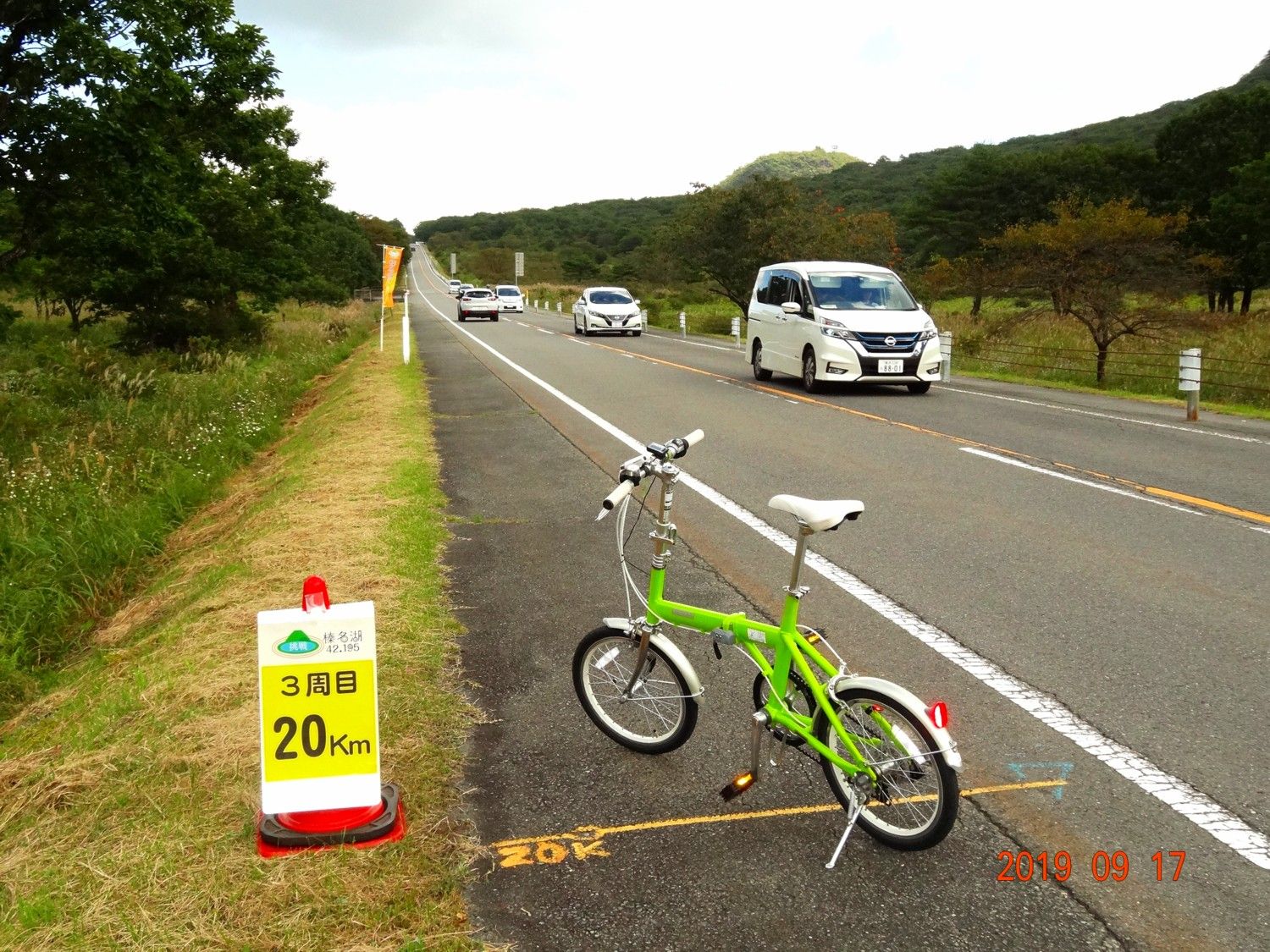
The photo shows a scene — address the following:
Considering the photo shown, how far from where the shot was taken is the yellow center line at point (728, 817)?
11.1ft

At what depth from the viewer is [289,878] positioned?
313 cm

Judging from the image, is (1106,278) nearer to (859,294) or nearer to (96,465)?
(859,294)

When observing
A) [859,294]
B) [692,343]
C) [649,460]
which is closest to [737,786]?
[649,460]

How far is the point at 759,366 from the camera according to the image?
1902 cm

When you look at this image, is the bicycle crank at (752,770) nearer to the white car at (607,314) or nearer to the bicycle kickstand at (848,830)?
the bicycle kickstand at (848,830)

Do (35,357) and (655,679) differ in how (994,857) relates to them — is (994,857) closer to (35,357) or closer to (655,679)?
(655,679)

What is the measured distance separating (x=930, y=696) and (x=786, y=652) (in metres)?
1.26

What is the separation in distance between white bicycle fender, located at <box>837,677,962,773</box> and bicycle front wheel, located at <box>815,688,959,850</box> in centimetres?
1

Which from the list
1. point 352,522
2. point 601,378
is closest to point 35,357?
point 601,378

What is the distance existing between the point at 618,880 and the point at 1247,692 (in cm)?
304

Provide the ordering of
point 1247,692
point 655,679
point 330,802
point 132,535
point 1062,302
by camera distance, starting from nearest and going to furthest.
Answer: 1. point 330,802
2. point 655,679
3. point 1247,692
4. point 132,535
5. point 1062,302

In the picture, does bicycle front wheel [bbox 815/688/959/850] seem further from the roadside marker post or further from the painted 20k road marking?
the roadside marker post

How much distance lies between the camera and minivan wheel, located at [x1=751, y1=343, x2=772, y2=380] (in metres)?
19.0

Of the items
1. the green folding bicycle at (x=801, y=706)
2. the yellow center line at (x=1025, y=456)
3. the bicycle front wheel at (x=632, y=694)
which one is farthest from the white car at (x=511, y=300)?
the green folding bicycle at (x=801, y=706)
